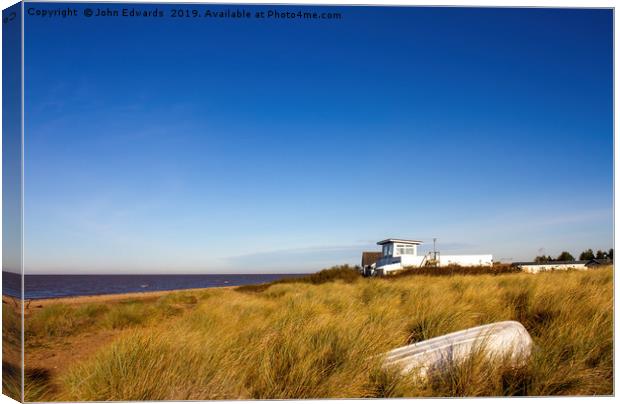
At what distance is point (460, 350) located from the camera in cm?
316

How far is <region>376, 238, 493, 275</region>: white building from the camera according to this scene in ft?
39.9

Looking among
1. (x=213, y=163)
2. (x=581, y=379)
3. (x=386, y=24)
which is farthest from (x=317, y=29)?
(x=581, y=379)

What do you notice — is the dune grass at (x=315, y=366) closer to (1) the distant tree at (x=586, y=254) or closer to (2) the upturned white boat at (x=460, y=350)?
(2) the upturned white boat at (x=460, y=350)

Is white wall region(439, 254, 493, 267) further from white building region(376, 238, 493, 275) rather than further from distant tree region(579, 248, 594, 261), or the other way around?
distant tree region(579, 248, 594, 261)

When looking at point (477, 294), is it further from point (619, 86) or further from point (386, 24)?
point (386, 24)

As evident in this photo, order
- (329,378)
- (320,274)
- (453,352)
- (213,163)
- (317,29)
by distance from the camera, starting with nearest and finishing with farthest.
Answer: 1. (329,378)
2. (453,352)
3. (317,29)
4. (213,163)
5. (320,274)

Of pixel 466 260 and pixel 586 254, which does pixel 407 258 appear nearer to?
pixel 466 260

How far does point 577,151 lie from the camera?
391 centimetres

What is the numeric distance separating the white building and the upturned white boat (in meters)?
8.36

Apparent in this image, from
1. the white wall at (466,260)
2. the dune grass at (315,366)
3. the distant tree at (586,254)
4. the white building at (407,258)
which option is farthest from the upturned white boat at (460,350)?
the white building at (407,258)

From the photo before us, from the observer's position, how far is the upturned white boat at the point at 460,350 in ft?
10.1

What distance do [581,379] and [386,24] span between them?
10.6 ft

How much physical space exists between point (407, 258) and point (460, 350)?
11490 mm

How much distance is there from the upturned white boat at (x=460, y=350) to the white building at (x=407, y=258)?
8364 millimetres
